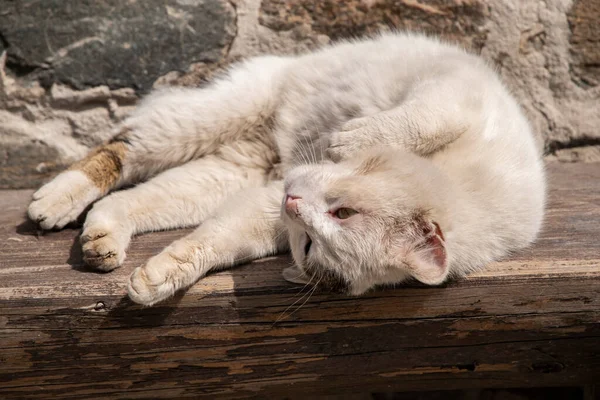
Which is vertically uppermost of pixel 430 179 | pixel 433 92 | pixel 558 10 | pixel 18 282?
pixel 558 10

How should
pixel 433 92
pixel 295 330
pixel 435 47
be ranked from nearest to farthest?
pixel 295 330, pixel 433 92, pixel 435 47

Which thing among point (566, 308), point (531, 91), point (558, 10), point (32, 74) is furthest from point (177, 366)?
point (558, 10)

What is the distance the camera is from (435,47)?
2.57 metres

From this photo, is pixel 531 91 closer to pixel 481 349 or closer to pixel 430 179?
pixel 430 179

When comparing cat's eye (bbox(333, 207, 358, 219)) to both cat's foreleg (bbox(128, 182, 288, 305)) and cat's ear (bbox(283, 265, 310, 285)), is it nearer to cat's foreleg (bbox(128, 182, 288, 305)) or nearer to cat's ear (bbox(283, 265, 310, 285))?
cat's ear (bbox(283, 265, 310, 285))

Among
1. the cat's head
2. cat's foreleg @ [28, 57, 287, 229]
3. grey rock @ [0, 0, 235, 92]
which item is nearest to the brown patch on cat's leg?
cat's foreleg @ [28, 57, 287, 229]

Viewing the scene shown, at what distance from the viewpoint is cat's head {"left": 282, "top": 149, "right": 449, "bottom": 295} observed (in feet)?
6.31

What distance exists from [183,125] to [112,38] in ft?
1.66

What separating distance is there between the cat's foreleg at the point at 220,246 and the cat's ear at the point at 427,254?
55 centimetres

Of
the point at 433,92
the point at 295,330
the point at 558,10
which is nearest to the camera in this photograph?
the point at 295,330

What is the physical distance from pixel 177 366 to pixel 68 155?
4.36 feet

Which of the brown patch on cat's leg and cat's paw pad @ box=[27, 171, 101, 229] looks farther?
the brown patch on cat's leg

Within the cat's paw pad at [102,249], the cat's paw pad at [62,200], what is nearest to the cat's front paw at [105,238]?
the cat's paw pad at [102,249]

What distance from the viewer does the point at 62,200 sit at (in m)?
2.37
